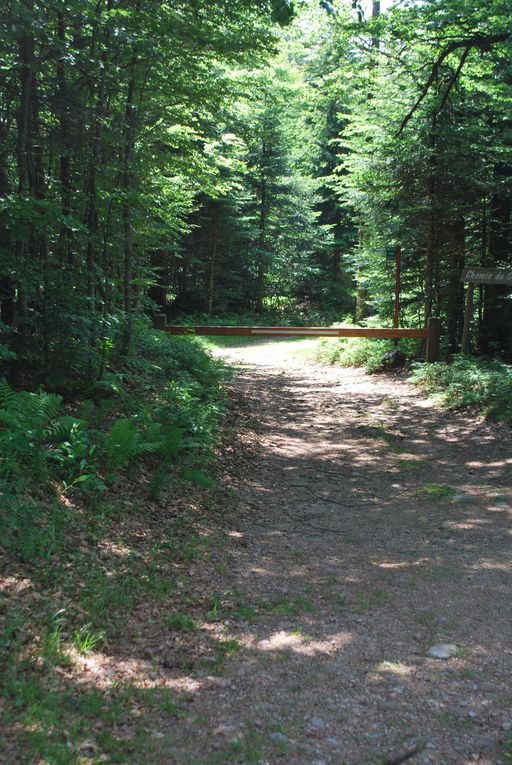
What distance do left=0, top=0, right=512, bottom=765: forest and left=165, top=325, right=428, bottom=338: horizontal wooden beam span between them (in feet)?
3.70

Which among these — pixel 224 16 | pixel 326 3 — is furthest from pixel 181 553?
pixel 224 16

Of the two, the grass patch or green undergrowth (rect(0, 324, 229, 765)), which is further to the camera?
the grass patch

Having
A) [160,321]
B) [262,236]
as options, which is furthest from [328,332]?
[262,236]

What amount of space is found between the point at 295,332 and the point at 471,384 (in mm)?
4120

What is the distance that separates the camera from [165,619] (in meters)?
4.22

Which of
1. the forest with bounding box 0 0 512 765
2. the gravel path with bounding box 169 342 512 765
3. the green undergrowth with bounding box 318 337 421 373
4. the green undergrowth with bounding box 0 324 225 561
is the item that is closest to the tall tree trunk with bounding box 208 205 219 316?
the forest with bounding box 0 0 512 765

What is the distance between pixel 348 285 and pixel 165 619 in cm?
3073

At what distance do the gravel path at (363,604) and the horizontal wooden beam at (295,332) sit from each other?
4530 mm

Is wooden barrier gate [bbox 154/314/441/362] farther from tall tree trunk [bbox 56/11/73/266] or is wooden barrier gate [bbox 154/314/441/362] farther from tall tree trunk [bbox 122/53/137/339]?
tall tree trunk [bbox 56/11/73/266]

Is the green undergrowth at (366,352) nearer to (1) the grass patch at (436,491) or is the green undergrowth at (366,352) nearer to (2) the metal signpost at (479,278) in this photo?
(2) the metal signpost at (479,278)

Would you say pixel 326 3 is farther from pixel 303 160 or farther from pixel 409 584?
pixel 303 160

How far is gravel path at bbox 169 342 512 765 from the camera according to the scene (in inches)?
123

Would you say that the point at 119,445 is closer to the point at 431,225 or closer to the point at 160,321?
the point at 160,321

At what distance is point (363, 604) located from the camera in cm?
460
